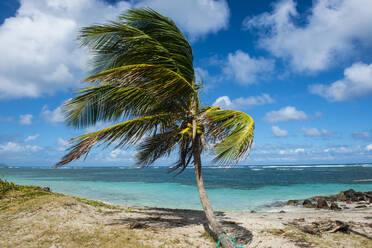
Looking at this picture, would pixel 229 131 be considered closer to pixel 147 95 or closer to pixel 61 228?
pixel 147 95

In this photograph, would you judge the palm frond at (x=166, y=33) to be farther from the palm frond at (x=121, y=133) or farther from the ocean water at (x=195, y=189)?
the ocean water at (x=195, y=189)

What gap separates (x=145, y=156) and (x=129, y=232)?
6.58 ft

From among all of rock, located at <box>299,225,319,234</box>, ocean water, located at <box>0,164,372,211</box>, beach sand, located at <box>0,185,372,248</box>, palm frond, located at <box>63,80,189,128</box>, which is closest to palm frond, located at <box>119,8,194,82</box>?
palm frond, located at <box>63,80,189,128</box>

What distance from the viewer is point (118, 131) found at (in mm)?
4852

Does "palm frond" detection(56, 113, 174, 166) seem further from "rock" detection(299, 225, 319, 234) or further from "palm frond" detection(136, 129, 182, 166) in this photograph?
"rock" detection(299, 225, 319, 234)

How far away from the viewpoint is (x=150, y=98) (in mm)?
5301

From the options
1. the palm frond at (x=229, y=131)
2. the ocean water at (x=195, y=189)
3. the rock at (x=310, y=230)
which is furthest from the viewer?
the ocean water at (x=195, y=189)

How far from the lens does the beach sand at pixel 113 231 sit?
5016mm

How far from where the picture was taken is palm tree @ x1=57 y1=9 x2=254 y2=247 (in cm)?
469

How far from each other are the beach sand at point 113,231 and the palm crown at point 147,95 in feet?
6.22

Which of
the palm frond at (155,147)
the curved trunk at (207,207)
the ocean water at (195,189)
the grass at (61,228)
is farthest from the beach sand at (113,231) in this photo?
the ocean water at (195,189)

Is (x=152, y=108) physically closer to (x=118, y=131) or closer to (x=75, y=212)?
(x=118, y=131)

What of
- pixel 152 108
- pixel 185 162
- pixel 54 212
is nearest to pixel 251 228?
pixel 185 162

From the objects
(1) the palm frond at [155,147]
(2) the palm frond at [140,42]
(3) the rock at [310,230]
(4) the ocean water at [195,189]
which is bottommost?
(4) the ocean water at [195,189]
